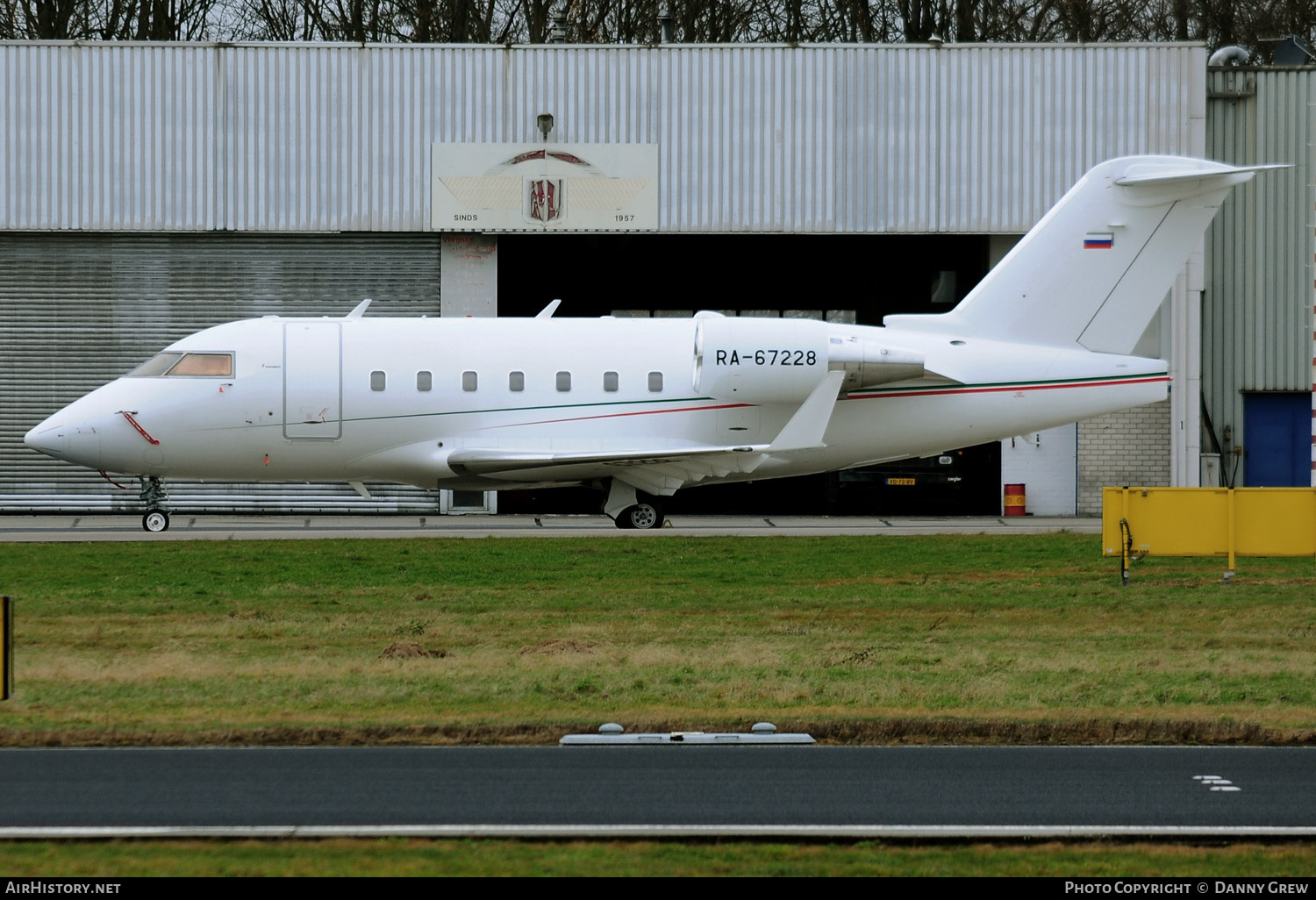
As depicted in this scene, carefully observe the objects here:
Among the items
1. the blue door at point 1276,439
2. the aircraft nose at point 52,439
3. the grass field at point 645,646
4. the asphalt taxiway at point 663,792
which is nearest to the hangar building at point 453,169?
the blue door at point 1276,439

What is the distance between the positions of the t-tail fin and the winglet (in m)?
2.26

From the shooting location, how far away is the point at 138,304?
31344 millimetres

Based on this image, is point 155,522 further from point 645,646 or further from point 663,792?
point 663,792

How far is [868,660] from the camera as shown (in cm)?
1270

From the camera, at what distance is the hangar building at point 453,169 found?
30984mm

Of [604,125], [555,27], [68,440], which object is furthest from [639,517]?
[555,27]

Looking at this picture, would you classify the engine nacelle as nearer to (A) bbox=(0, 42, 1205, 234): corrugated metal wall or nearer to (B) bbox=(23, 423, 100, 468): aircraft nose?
(A) bbox=(0, 42, 1205, 234): corrugated metal wall

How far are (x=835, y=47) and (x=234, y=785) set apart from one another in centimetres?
2577

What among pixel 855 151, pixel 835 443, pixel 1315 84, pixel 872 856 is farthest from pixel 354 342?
pixel 1315 84

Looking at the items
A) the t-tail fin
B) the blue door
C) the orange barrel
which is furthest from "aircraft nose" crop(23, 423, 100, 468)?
the blue door

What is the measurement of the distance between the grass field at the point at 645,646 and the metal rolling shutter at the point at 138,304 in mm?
11085

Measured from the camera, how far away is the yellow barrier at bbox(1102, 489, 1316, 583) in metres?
18.2

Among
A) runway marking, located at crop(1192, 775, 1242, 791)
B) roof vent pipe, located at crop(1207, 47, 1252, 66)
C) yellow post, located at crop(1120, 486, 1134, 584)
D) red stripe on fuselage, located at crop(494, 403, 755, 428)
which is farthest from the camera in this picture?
roof vent pipe, located at crop(1207, 47, 1252, 66)

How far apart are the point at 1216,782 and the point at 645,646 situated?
564cm
